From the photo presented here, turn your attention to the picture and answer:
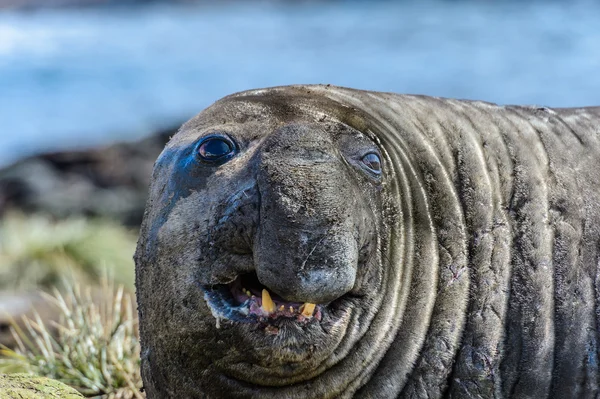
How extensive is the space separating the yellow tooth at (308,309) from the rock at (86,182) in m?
13.0

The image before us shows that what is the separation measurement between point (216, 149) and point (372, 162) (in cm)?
69

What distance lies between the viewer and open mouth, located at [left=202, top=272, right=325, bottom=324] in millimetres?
3533

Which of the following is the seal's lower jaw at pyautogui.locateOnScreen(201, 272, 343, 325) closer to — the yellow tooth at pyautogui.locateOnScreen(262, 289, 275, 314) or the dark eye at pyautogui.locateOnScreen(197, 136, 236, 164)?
the yellow tooth at pyautogui.locateOnScreen(262, 289, 275, 314)

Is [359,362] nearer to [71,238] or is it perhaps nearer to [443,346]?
[443,346]

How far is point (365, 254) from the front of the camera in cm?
373

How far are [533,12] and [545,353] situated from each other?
6290cm

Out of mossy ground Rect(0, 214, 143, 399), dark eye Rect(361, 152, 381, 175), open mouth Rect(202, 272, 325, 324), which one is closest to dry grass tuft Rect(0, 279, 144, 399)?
mossy ground Rect(0, 214, 143, 399)

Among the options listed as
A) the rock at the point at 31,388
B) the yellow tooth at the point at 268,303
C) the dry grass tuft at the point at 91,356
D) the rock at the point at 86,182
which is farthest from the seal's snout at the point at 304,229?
the rock at the point at 86,182

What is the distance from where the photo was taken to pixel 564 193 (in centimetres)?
439

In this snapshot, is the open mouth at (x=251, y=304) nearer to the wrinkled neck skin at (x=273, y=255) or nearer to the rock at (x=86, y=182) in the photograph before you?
the wrinkled neck skin at (x=273, y=255)

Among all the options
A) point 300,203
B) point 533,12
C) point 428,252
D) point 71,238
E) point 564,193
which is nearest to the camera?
point 300,203

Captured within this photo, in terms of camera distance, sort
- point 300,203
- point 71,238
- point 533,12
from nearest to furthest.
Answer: point 300,203
point 71,238
point 533,12

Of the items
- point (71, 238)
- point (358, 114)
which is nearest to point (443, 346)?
point (358, 114)

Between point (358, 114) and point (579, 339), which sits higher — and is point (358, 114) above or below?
above
